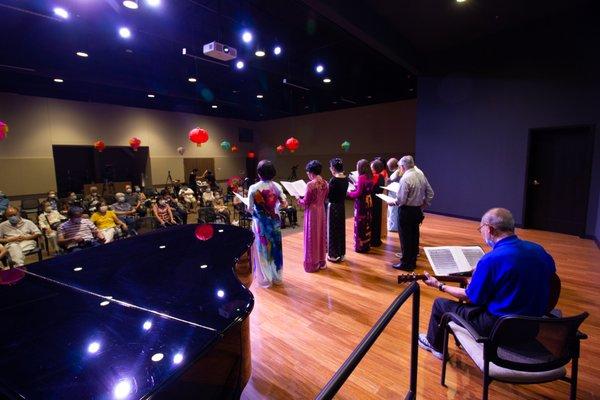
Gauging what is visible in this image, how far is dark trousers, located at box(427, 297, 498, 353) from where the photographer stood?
5.40ft

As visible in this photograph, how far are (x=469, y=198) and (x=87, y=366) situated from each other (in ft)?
24.0

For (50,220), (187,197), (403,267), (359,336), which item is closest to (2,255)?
(50,220)

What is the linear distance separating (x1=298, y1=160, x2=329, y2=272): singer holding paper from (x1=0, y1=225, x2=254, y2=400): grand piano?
5.28 ft

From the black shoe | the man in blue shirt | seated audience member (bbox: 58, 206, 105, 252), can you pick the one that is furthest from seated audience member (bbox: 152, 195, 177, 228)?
the man in blue shirt

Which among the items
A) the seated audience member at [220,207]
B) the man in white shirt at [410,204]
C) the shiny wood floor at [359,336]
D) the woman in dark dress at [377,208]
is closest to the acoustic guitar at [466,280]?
the shiny wood floor at [359,336]

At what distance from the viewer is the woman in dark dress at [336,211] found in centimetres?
387

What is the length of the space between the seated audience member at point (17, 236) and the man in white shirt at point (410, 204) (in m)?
5.16

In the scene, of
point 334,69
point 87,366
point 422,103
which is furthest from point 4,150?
point 422,103

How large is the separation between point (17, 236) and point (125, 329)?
4.36 m

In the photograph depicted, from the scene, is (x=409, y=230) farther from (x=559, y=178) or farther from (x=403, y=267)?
(x=559, y=178)

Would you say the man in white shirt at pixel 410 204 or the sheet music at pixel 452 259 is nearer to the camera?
the sheet music at pixel 452 259

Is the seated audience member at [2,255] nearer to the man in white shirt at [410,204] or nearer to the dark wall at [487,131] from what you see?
the man in white shirt at [410,204]

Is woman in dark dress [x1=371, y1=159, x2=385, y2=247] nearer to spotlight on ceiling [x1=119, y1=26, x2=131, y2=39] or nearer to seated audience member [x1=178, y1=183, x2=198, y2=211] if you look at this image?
spotlight on ceiling [x1=119, y1=26, x2=131, y2=39]

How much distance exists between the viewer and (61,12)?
4078 millimetres
